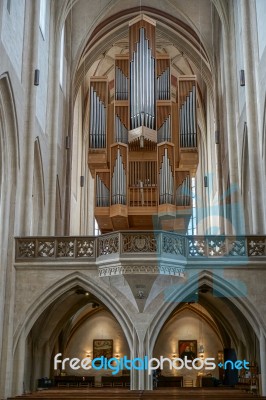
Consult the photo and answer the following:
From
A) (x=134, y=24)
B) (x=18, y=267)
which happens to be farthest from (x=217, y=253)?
(x=134, y=24)

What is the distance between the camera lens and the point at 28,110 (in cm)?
2002

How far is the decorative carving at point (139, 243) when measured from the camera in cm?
1773

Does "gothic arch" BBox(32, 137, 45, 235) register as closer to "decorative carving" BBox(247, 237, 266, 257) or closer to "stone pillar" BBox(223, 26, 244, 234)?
"stone pillar" BBox(223, 26, 244, 234)

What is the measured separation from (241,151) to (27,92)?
8656 mm

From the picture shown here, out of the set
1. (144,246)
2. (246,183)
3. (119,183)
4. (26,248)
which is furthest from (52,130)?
(144,246)

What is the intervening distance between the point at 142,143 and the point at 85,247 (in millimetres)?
7976

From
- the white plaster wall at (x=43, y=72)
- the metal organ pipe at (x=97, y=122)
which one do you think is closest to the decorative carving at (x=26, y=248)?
the white plaster wall at (x=43, y=72)

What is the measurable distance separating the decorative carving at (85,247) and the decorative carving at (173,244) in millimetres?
2221

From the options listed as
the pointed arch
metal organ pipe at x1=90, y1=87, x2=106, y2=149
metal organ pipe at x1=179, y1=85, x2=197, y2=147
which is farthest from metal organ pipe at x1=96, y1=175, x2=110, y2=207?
the pointed arch

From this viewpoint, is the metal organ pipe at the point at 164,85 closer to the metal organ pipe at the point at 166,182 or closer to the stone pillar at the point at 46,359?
the metal organ pipe at the point at 166,182

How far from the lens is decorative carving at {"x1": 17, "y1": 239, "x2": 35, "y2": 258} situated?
18.5 meters

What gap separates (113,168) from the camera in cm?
2555

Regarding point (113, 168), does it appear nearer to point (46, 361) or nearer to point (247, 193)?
point (247, 193)

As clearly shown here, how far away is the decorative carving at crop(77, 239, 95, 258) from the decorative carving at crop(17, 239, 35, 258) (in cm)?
137
